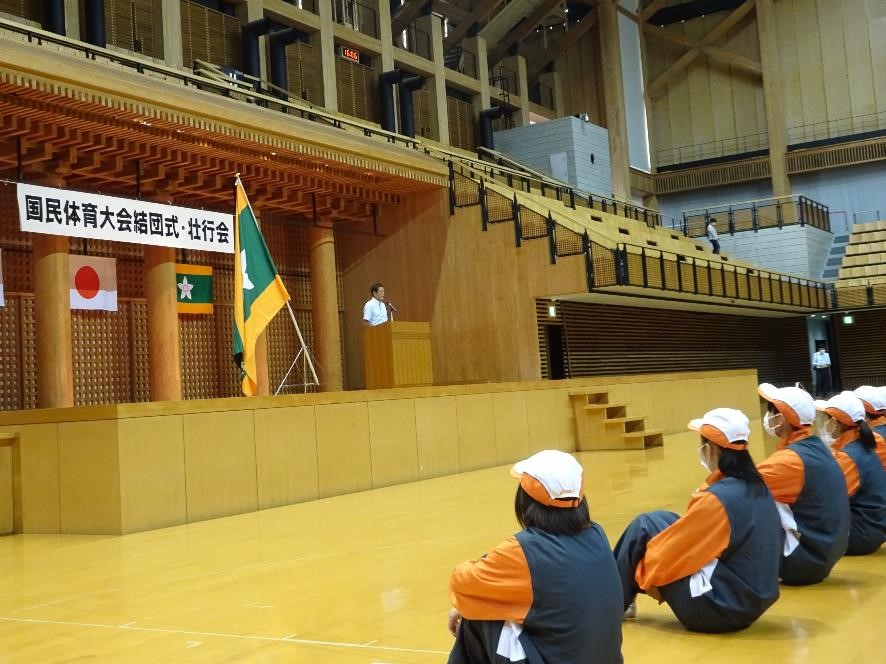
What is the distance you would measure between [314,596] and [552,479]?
2.22 metres

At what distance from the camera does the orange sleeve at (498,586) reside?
8.05ft

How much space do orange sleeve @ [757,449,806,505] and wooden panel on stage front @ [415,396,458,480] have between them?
252 inches

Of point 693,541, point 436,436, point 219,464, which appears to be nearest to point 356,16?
point 436,436

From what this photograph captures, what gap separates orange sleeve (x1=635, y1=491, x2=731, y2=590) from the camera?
327 centimetres

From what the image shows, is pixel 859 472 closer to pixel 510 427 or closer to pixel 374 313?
pixel 510 427

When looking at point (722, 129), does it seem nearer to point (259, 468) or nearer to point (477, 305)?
point (477, 305)

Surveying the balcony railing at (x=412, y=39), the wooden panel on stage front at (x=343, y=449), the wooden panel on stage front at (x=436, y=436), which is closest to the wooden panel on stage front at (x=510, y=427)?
the wooden panel on stage front at (x=436, y=436)

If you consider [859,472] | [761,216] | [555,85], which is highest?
[555,85]

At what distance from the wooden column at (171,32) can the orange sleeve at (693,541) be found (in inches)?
524

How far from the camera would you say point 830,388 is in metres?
23.2

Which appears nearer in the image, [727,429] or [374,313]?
[727,429]

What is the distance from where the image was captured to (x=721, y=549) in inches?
129

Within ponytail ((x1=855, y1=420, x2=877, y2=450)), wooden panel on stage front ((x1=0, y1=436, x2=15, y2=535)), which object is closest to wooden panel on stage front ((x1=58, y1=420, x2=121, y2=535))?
wooden panel on stage front ((x1=0, y1=436, x2=15, y2=535))

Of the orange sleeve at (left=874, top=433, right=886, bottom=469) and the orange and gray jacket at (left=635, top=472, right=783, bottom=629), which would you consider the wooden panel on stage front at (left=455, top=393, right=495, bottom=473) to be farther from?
the orange and gray jacket at (left=635, top=472, right=783, bottom=629)
